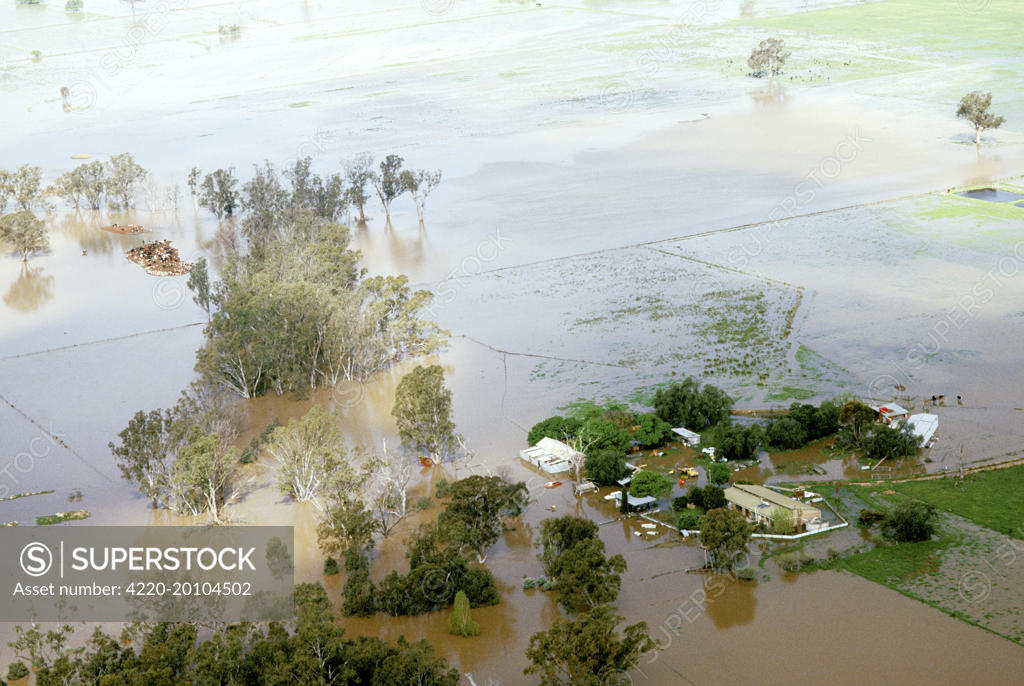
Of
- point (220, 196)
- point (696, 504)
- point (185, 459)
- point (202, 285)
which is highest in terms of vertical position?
point (220, 196)

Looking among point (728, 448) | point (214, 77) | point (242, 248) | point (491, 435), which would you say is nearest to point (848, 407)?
point (728, 448)

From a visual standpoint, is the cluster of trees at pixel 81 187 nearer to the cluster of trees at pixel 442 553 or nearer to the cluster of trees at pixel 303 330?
the cluster of trees at pixel 303 330

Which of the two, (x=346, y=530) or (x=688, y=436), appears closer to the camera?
(x=346, y=530)

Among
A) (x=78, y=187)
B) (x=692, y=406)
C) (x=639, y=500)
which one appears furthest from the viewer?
(x=78, y=187)

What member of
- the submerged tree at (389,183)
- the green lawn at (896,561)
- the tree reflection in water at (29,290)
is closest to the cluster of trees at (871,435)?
the green lawn at (896,561)

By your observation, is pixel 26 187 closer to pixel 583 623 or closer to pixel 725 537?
pixel 725 537

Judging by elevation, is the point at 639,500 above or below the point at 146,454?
below

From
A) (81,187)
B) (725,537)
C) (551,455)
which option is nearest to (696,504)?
(725,537)
